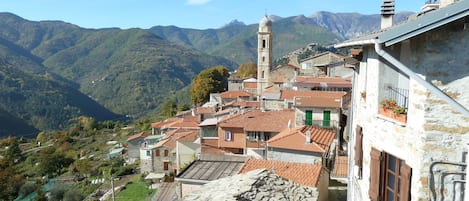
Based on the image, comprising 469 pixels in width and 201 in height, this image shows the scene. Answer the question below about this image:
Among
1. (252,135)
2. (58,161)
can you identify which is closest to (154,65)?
(58,161)

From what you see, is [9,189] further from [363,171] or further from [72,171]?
[363,171]

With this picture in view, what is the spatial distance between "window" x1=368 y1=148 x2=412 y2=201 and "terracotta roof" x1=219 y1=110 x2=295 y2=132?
18792 mm

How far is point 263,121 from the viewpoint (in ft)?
90.4

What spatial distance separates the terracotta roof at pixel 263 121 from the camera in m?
26.5

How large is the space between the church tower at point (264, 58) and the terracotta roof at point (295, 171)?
44.1 m

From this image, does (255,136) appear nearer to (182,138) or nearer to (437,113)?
(182,138)

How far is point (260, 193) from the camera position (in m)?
9.98

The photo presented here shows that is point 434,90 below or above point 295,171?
above

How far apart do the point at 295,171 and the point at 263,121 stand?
43.4 ft

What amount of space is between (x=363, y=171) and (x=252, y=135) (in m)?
18.7

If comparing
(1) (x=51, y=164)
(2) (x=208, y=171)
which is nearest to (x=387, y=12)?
(2) (x=208, y=171)

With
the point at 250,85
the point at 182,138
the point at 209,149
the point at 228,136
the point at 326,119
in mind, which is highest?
the point at 250,85

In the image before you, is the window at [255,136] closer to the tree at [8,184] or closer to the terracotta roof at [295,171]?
the terracotta roof at [295,171]

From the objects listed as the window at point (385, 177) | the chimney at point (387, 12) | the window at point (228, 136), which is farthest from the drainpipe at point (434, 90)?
the window at point (228, 136)
